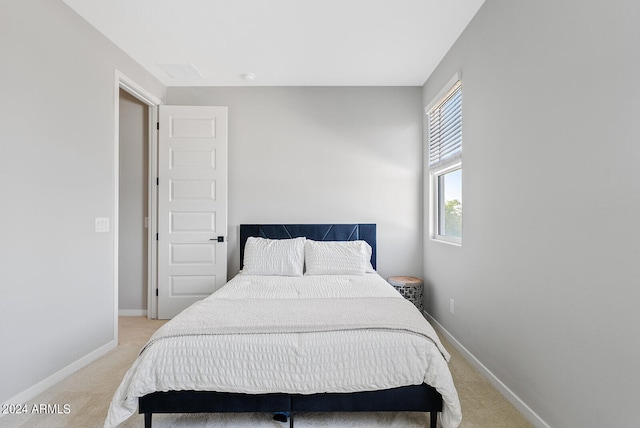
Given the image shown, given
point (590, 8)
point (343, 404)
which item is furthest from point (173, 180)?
point (590, 8)

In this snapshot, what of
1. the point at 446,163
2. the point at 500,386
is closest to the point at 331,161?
the point at 446,163

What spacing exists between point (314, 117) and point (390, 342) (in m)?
2.77

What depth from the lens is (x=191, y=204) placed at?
12.1 ft

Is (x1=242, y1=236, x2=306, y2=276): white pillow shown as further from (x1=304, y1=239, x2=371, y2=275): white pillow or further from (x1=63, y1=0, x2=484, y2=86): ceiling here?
(x1=63, y1=0, x2=484, y2=86): ceiling

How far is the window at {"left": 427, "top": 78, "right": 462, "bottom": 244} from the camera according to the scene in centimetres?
296

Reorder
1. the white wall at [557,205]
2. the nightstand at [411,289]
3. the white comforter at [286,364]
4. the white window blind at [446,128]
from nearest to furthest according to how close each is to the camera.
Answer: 1. the white wall at [557,205]
2. the white comforter at [286,364]
3. the white window blind at [446,128]
4. the nightstand at [411,289]

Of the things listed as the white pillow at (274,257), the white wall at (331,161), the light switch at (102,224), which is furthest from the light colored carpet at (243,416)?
the white wall at (331,161)

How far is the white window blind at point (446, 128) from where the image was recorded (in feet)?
9.57

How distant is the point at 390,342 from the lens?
1729 mm

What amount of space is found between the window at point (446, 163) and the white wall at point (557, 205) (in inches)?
14.3

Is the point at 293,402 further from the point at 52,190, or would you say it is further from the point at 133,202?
the point at 133,202

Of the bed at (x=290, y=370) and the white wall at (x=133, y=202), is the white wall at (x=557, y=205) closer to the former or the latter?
the bed at (x=290, y=370)

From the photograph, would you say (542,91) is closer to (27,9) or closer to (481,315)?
(481,315)

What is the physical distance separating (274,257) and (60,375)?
1800mm
